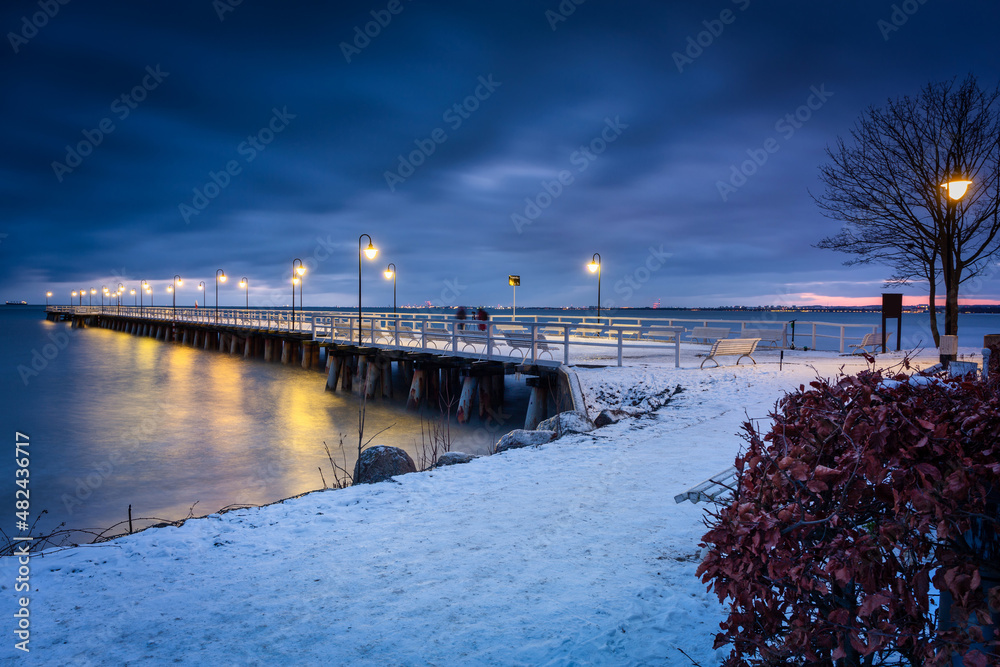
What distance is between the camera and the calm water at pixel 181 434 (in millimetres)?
11695

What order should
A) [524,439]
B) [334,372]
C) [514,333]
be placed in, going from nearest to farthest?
[524,439]
[514,333]
[334,372]

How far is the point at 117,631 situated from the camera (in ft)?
11.5

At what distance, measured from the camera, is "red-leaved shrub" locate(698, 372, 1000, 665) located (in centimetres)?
163

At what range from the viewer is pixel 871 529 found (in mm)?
1831

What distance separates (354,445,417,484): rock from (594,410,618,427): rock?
4.09m

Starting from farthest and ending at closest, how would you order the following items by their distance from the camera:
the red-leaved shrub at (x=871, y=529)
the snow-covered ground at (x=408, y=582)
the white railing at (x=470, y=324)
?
the white railing at (x=470, y=324), the snow-covered ground at (x=408, y=582), the red-leaved shrub at (x=871, y=529)

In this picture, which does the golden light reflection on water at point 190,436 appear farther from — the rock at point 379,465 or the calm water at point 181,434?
the rock at point 379,465

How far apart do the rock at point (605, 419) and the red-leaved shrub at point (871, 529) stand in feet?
26.7

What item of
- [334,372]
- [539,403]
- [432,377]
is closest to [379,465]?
[539,403]

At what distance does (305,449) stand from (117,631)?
1282 centimetres

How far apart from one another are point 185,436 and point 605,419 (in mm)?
14188

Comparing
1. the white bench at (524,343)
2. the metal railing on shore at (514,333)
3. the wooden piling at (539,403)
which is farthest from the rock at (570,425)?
the white bench at (524,343)

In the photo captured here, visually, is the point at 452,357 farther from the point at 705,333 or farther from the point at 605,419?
the point at 705,333

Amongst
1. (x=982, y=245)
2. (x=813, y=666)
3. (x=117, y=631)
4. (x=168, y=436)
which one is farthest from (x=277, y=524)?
(x=982, y=245)
